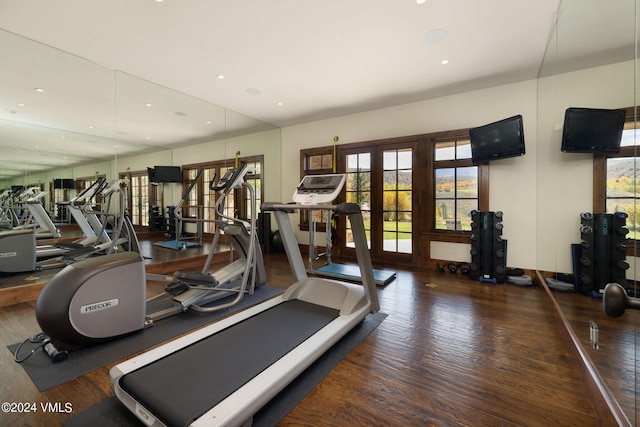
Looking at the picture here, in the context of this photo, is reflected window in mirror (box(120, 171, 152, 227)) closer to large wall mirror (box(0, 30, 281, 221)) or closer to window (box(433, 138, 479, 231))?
large wall mirror (box(0, 30, 281, 221))

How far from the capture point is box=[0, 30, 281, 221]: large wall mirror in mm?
3345

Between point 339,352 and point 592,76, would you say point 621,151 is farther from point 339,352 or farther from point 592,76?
point 339,352

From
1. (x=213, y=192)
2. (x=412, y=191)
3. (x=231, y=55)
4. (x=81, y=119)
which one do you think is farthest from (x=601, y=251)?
(x=81, y=119)

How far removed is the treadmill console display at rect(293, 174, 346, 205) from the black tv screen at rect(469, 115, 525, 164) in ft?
8.40

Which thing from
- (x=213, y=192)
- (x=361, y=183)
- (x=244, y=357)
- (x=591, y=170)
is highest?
(x=361, y=183)

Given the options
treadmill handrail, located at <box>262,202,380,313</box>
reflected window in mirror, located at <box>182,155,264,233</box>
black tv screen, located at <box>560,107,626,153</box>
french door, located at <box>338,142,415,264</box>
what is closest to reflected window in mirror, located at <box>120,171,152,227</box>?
reflected window in mirror, located at <box>182,155,264,233</box>

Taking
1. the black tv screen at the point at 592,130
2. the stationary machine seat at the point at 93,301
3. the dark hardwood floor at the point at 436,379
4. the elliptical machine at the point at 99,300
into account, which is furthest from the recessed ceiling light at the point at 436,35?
the stationary machine seat at the point at 93,301

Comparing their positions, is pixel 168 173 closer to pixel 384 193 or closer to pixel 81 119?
pixel 81 119

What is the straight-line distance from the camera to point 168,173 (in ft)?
15.7

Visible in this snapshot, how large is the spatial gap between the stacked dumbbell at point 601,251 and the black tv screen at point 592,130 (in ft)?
1.50

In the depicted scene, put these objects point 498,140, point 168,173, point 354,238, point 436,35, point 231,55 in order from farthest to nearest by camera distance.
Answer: point 168,173
point 498,140
point 231,55
point 436,35
point 354,238

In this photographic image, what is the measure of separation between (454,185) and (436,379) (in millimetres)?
3601

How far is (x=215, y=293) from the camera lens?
3.18 meters

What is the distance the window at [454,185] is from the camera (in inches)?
179
